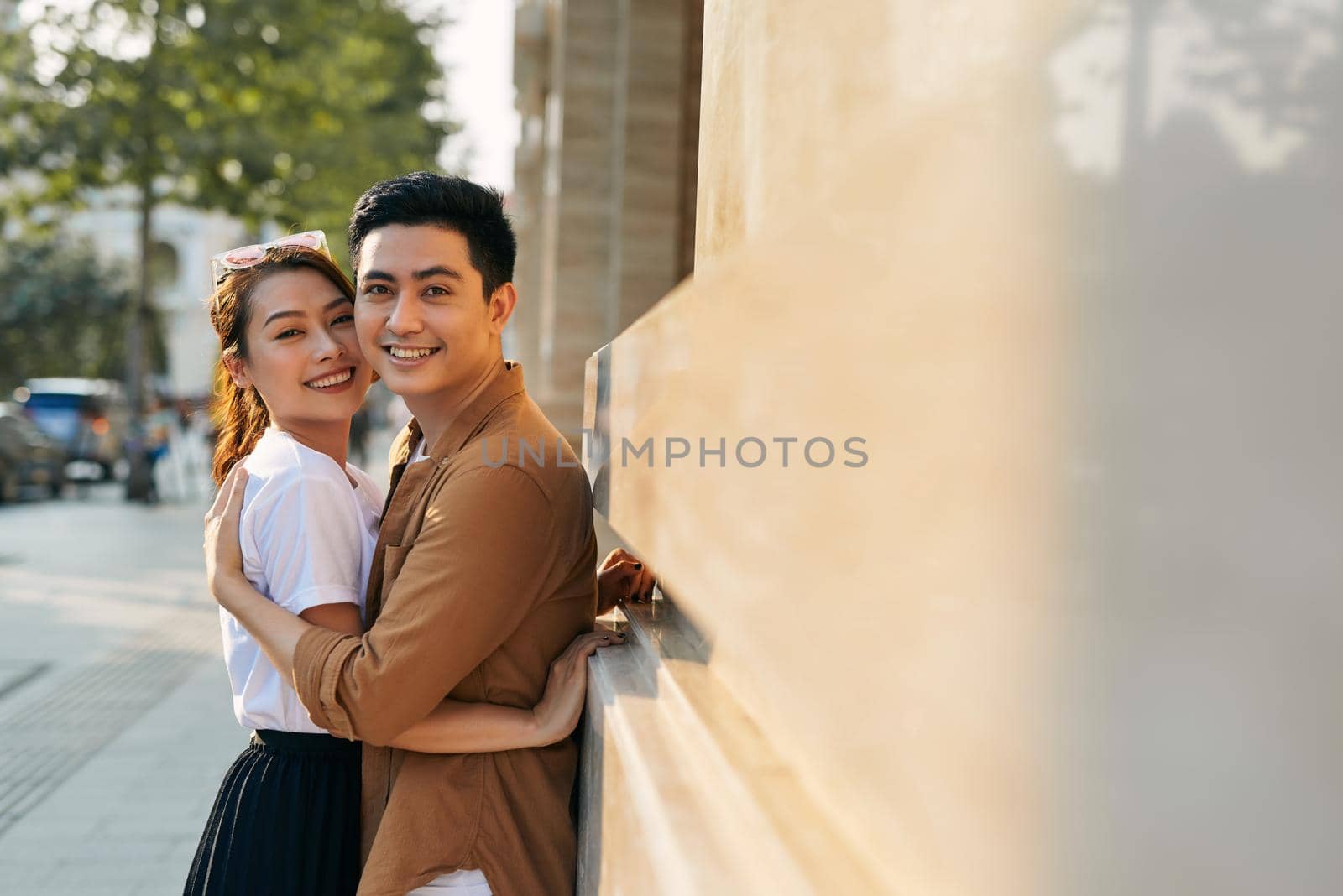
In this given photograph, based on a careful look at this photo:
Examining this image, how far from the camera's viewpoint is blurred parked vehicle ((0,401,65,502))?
61.0 feet

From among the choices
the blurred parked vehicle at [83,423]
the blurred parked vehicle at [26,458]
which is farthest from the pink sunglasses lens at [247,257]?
the blurred parked vehicle at [83,423]

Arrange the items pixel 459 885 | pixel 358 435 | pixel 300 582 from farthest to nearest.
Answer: pixel 358 435 → pixel 300 582 → pixel 459 885

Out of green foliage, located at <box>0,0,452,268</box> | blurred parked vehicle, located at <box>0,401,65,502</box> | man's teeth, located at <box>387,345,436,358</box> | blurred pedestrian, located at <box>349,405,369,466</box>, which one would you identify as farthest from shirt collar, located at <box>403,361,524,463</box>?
blurred parked vehicle, located at <box>0,401,65,502</box>

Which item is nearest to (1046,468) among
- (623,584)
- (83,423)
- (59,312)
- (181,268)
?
(623,584)

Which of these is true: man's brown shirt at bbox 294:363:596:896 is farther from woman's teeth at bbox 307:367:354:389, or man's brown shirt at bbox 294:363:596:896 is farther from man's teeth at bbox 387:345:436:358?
woman's teeth at bbox 307:367:354:389

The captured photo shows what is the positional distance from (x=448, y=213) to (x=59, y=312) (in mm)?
46582

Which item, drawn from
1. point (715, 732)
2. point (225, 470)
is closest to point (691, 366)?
point (715, 732)

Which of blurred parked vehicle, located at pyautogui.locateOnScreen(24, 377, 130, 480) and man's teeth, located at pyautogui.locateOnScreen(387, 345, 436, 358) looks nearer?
man's teeth, located at pyautogui.locateOnScreen(387, 345, 436, 358)

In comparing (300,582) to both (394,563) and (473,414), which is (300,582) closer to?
(394,563)

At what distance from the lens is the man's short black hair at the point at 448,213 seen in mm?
2146

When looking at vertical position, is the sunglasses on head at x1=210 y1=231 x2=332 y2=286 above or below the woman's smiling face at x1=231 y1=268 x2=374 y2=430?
above

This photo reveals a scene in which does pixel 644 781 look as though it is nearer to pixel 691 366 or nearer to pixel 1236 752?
pixel 691 366

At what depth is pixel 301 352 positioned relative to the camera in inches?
95.2

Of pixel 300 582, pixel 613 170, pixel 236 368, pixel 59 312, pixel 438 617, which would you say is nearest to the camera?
pixel 438 617
